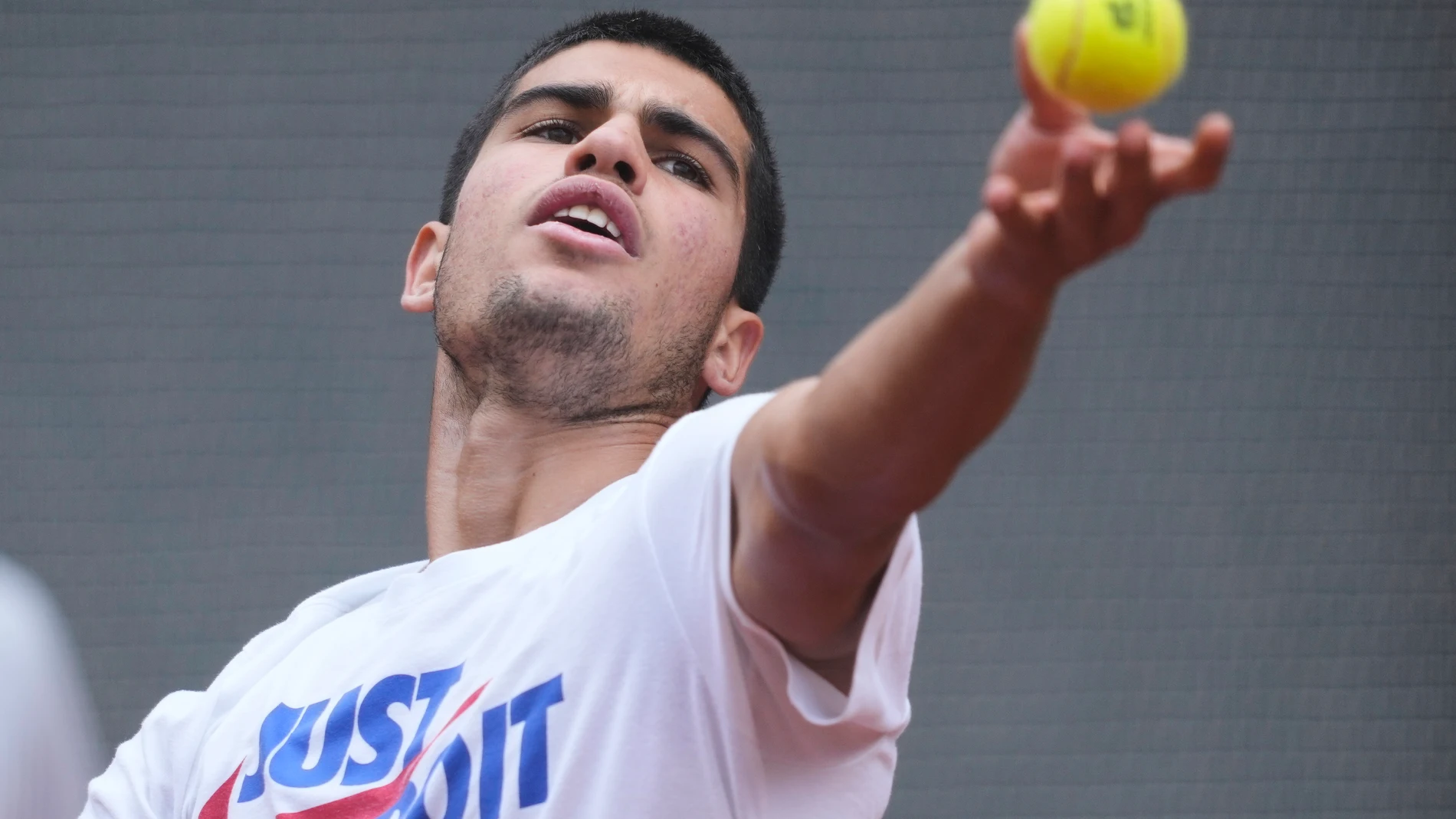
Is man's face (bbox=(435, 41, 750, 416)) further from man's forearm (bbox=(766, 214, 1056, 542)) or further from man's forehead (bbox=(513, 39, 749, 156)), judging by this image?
man's forearm (bbox=(766, 214, 1056, 542))

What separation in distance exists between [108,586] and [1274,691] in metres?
2.16

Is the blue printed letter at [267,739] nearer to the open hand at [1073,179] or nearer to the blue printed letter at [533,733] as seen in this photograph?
the blue printed letter at [533,733]


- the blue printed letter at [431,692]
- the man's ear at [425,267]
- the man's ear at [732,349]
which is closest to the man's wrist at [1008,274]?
the blue printed letter at [431,692]

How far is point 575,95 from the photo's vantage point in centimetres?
159

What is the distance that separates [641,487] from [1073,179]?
16.8 inches

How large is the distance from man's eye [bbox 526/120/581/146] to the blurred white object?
2.37 feet

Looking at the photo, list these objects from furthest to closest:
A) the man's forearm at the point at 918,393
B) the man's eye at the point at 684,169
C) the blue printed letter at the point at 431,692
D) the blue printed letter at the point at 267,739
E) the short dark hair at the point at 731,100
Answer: the short dark hair at the point at 731,100 < the man's eye at the point at 684,169 < the blue printed letter at the point at 267,739 < the blue printed letter at the point at 431,692 < the man's forearm at the point at 918,393

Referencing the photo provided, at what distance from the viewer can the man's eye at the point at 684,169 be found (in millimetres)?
1548

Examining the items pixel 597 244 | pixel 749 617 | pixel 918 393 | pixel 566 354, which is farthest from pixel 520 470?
pixel 918 393

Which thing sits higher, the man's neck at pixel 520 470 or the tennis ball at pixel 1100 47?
the tennis ball at pixel 1100 47

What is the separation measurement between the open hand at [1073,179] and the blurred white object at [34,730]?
1135 mm

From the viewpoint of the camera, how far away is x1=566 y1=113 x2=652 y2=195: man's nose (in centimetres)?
145

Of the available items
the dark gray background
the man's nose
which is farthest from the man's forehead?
the dark gray background

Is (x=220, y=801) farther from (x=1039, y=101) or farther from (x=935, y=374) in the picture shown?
(x=1039, y=101)
